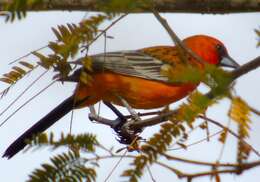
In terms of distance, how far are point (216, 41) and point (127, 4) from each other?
4.63m

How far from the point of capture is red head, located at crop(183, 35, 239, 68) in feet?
19.4

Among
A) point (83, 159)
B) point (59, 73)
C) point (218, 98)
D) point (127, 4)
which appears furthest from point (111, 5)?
point (59, 73)

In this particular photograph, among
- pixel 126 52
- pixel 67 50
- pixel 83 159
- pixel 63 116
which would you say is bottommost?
pixel 83 159

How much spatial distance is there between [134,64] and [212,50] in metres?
1.14

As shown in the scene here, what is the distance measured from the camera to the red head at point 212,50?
591cm

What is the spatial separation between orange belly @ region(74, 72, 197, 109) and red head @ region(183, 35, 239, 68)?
961 mm

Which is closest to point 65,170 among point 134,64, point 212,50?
point 134,64

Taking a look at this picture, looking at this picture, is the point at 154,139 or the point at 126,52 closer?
the point at 154,139

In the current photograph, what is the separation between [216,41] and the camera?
5980 millimetres

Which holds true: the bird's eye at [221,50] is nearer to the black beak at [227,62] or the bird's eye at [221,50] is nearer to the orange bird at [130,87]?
the black beak at [227,62]

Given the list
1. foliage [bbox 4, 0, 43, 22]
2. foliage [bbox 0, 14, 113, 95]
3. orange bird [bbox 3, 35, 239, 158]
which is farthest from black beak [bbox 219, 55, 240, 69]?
foliage [bbox 4, 0, 43, 22]

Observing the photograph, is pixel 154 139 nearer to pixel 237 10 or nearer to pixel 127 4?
pixel 127 4

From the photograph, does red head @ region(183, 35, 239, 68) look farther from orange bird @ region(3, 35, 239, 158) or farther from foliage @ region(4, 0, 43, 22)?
foliage @ region(4, 0, 43, 22)

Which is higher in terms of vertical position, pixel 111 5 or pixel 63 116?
pixel 63 116
